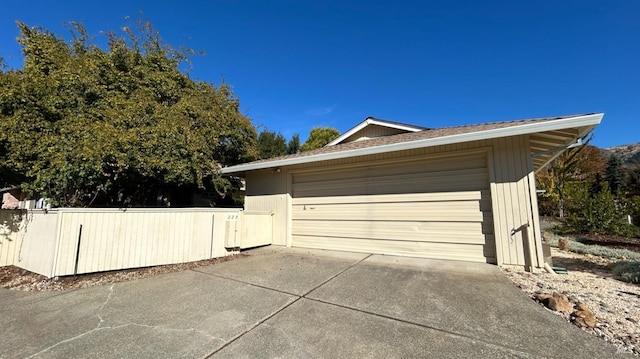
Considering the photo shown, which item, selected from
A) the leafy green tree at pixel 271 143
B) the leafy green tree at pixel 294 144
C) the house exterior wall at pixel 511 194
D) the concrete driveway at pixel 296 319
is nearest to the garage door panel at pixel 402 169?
the house exterior wall at pixel 511 194

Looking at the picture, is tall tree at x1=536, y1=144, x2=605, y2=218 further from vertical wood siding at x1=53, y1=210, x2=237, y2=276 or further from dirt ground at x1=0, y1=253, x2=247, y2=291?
dirt ground at x1=0, y1=253, x2=247, y2=291

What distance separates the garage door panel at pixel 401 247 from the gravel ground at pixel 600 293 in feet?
2.33

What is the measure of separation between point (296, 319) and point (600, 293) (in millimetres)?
4175

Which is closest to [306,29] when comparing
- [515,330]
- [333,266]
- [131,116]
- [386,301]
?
[131,116]

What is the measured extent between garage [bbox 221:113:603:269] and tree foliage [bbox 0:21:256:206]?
2.12 metres

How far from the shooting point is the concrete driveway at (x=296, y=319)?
7.30 feet

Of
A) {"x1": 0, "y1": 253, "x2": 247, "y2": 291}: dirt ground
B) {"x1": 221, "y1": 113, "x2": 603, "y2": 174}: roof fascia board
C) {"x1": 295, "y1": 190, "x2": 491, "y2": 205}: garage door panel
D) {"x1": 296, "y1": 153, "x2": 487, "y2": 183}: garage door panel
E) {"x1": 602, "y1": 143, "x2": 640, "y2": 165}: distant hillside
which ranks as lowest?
{"x1": 0, "y1": 253, "x2": 247, "y2": 291}: dirt ground

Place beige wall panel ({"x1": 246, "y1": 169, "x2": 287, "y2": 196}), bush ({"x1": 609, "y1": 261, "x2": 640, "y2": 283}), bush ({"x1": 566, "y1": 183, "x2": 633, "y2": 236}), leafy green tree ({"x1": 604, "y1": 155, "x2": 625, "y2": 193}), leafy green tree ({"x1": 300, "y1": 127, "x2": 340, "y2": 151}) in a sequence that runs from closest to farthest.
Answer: bush ({"x1": 609, "y1": 261, "x2": 640, "y2": 283}), beige wall panel ({"x1": 246, "y1": 169, "x2": 287, "y2": 196}), bush ({"x1": 566, "y1": 183, "x2": 633, "y2": 236}), leafy green tree ({"x1": 300, "y1": 127, "x2": 340, "y2": 151}), leafy green tree ({"x1": 604, "y1": 155, "x2": 625, "y2": 193})

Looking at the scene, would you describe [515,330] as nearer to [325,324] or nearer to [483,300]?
[483,300]

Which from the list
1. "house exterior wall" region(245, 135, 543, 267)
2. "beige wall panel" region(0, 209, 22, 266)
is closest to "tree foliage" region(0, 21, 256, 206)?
"beige wall panel" region(0, 209, 22, 266)

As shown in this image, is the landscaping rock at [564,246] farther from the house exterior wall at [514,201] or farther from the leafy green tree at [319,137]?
the leafy green tree at [319,137]

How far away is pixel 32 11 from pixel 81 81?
9.99 feet

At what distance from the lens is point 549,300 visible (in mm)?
3027

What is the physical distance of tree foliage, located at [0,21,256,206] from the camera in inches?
241
